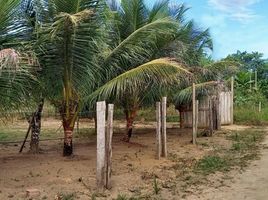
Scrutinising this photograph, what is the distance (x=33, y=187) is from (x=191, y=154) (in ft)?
18.4

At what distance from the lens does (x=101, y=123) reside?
24.1 feet

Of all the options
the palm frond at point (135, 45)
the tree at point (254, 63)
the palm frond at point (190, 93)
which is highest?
the tree at point (254, 63)

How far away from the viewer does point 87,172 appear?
28.5 feet

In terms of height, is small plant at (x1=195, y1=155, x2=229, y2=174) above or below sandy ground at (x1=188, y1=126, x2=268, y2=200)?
→ above

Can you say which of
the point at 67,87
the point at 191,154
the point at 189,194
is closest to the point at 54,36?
the point at 67,87

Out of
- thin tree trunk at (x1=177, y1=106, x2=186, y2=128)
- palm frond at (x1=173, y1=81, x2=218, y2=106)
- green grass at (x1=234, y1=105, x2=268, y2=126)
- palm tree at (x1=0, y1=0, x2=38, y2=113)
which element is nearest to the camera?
palm tree at (x1=0, y1=0, x2=38, y2=113)

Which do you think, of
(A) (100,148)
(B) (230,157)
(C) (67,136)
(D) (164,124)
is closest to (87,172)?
(A) (100,148)

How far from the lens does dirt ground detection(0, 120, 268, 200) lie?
7.35m

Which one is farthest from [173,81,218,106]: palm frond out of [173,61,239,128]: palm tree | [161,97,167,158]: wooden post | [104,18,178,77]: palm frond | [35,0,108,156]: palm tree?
[35,0,108,156]: palm tree

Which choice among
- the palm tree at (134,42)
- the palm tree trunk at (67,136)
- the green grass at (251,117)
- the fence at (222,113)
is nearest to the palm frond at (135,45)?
the palm tree at (134,42)

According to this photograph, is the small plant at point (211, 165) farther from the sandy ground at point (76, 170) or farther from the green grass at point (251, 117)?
the green grass at point (251, 117)

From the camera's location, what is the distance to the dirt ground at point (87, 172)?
7.35m

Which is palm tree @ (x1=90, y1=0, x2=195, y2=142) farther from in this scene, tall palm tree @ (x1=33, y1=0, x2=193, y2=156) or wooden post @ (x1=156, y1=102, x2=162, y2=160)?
wooden post @ (x1=156, y1=102, x2=162, y2=160)

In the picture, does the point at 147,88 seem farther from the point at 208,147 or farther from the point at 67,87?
the point at 67,87
